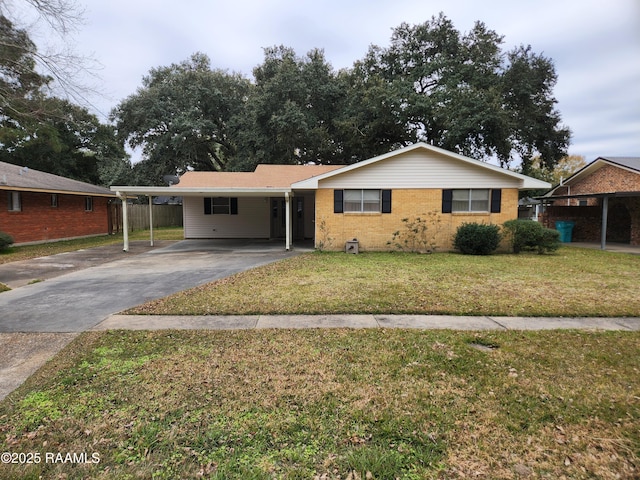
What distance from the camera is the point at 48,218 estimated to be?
16.1 metres

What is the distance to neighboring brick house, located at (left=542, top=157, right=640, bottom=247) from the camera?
16.2m

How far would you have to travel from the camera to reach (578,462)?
237cm

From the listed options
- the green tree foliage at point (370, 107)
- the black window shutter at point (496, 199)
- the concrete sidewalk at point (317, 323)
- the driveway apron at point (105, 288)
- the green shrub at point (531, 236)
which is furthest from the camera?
the green tree foliage at point (370, 107)

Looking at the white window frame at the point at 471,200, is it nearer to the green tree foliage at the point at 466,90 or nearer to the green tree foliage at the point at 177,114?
the green tree foliage at the point at 466,90

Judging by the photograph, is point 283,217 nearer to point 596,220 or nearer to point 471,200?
point 471,200

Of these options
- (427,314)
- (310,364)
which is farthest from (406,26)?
(310,364)

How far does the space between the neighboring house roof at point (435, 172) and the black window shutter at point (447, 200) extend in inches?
10.4

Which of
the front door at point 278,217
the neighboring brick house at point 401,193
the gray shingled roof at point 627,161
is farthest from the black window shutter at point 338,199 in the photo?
the gray shingled roof at point 627,161

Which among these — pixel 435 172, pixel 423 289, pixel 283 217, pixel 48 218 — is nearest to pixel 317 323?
pixel 423 289

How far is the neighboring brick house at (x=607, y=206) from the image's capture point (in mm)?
16156

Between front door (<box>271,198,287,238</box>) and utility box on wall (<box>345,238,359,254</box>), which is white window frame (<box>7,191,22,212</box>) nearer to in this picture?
front door (<box>271,198,287,238</box>)

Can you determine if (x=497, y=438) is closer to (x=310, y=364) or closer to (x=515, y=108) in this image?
(x=310, y=364)

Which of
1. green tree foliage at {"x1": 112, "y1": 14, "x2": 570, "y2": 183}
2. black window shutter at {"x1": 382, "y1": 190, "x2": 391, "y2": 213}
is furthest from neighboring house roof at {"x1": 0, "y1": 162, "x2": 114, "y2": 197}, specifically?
black window shutter at {"x1": 382, "y1": 190, "x2": 391, "y2": 213}

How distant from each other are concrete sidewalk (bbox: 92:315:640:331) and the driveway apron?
71 centimetres
